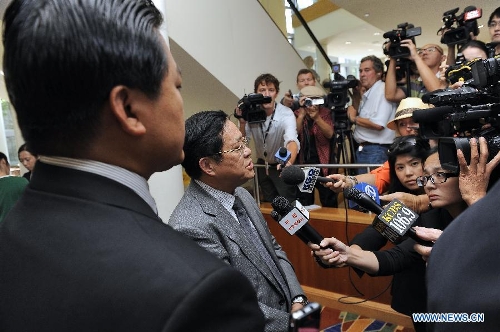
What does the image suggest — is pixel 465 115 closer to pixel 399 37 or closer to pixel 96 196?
pixel 96 196

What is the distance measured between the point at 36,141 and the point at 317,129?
107 inches

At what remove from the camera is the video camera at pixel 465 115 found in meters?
1.16

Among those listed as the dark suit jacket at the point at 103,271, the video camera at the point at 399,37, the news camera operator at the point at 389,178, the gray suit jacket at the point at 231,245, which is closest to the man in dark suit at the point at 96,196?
the dark suit jacket at the point at 103,271

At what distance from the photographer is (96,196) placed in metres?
0.47

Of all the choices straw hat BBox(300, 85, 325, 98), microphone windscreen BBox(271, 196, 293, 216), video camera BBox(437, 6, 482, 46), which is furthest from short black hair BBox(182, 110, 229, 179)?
video camera BBox(437, 6, 482, 46)

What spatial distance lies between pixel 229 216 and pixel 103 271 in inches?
Result: 34.1

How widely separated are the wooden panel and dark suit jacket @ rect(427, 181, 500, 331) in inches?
74.2

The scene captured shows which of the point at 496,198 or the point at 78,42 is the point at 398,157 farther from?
the point at 78,42

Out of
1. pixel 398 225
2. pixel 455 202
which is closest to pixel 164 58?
pixel 398 225

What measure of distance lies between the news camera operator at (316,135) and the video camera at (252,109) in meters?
0.35

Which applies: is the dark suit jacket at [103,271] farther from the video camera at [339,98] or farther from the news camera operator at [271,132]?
the video camera at [339,98]

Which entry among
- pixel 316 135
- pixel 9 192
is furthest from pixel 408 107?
pixel 9 192

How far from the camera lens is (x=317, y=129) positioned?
122 inches

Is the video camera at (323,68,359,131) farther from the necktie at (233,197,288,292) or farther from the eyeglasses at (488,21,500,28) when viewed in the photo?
the necktie at (233,197,288,292)
